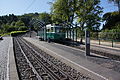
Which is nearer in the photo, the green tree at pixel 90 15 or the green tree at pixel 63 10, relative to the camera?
the green tree at pixel 90 15

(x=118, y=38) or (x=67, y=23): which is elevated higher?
(x=67, y=23)

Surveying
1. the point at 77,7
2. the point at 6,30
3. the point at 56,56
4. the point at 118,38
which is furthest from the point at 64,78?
the point at 6,30

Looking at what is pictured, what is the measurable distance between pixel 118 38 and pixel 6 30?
294 ft

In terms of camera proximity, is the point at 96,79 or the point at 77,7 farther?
the point at 77,7

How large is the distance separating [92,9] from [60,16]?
8498 mm

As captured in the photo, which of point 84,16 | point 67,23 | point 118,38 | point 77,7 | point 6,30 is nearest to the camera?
point 118,38

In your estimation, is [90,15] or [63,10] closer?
[90,15]

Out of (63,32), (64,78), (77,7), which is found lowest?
(64,78)

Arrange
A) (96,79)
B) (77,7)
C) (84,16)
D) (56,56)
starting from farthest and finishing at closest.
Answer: (77,7), (84,16), (56,56), (96,79)

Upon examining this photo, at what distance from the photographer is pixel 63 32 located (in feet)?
104

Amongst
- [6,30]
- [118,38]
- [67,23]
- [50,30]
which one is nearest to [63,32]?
[50,30]

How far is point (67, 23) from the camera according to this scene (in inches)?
1411

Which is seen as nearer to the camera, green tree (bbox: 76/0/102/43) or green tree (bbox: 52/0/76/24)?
green tree (bbox: 76/0/102/43)

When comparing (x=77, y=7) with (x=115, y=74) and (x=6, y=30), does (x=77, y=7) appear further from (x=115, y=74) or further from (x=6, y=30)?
(x=6, y=30)
